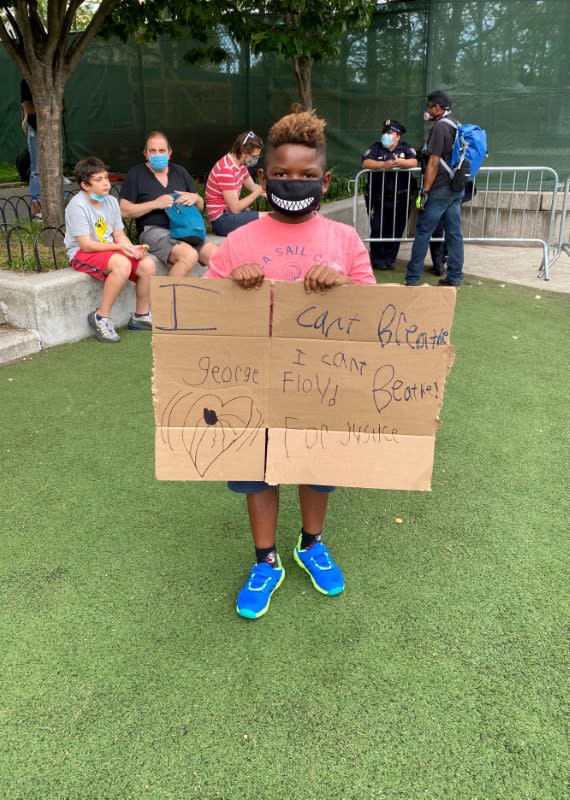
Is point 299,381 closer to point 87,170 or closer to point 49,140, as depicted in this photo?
point 87,170

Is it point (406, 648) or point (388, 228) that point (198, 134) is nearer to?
point (388, 228)

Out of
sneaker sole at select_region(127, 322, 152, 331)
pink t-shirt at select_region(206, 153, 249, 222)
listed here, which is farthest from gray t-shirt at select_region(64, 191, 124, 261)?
pink t-shirt at select_region(206, 153, 249, 222)

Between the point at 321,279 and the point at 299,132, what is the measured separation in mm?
482

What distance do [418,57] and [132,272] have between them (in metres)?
6.81

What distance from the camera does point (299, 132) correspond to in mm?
2000

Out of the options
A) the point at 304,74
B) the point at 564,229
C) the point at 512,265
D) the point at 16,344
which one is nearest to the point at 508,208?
the point at 564,229

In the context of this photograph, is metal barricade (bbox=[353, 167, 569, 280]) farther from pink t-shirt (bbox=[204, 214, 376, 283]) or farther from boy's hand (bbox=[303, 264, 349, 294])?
boy's hand (bbox=[303, 264, 349, 294])

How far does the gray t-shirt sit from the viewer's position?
522 centimetres

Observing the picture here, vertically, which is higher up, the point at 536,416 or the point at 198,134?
the point at 198,134

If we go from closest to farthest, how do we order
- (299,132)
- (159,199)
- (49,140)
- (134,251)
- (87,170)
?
1. (299,132)
2. (87,170)
3. (134,251)
4. (159,199)
5. (49,140)

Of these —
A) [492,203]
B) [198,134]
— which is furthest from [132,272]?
[198,134]

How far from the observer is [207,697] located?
2.08m

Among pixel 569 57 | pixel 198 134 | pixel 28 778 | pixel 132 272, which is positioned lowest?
pixel 28 778

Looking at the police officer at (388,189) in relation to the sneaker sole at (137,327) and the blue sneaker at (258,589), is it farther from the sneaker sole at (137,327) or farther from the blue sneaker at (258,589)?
the blue sneaker at (258,589)
